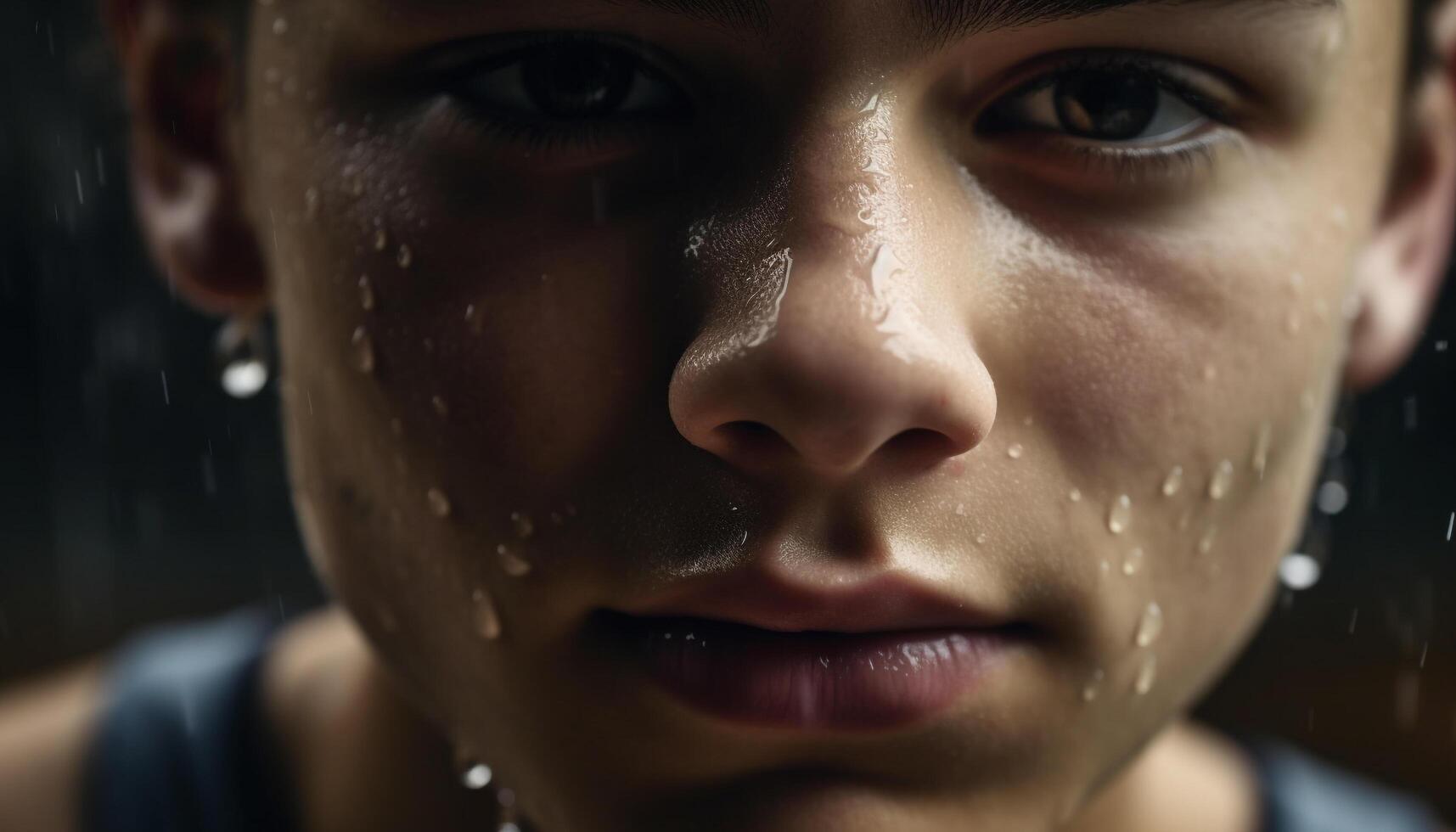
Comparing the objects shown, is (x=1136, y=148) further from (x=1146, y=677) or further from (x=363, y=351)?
(x=363, y=351)

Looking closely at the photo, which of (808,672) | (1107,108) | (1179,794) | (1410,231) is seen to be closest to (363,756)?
(808,672)

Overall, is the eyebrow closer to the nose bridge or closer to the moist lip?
the nose bridge

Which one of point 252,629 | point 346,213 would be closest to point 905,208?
point 346,213

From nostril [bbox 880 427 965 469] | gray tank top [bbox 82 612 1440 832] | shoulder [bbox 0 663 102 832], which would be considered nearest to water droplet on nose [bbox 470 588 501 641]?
nostril [bbox 880 427 965 469]

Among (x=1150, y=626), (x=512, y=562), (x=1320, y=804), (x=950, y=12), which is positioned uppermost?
(x=950, y=12)

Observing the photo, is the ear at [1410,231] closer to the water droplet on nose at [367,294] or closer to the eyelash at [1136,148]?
the eyelash at [1136,148]

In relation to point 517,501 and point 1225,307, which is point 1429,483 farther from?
point 517,501
